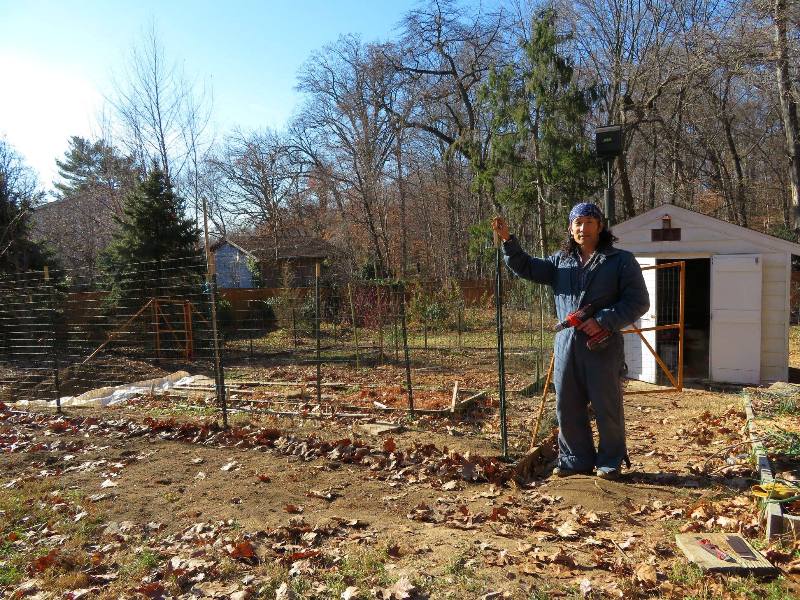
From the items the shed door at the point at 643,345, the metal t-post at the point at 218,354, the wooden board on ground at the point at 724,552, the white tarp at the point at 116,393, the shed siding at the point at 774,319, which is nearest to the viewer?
the wooden board on ground at the point at 724,552

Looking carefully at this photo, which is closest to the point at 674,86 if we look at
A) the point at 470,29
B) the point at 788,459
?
the point at 470,29

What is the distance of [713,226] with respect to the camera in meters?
10.0

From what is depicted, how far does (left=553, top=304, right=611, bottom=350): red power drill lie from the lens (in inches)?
173

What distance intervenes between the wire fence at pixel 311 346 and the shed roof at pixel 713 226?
2159 millimetres

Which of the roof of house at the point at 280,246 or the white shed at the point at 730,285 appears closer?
the white shed at the point at 730,285

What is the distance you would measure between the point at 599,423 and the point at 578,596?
182cm

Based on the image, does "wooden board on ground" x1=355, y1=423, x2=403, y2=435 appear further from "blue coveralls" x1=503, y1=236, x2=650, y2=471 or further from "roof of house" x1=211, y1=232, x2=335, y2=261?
"roof of house" x1=211, y1=232, x2=335, y2=261

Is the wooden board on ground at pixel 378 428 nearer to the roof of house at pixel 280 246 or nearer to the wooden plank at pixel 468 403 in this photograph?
the wooden plank at pixel 468 403

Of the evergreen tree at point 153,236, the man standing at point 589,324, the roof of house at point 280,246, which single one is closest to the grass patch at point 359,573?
the man standing at point 589,324

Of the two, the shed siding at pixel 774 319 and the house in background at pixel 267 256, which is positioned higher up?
the house in background at pixel 267 256

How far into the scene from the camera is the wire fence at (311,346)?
9.09 m

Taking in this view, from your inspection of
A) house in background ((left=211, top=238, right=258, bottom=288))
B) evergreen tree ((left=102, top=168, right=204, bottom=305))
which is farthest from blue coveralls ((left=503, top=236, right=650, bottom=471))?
house in background ((left=211, top=238, right=258, bottom=288))

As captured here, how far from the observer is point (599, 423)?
4.62 meters

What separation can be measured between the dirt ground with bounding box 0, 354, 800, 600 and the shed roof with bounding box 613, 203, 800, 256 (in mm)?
3849
